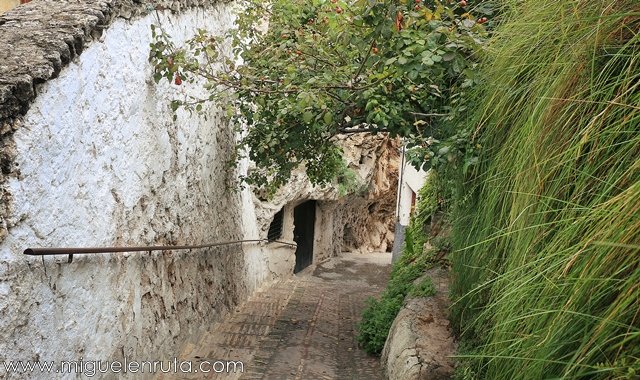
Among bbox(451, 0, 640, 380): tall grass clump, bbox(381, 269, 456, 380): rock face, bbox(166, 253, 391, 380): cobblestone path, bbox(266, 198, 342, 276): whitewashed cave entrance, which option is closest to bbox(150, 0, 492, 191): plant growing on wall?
bbox(451, 0, 640, 380): tall grass clump

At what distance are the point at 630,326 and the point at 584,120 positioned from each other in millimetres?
856

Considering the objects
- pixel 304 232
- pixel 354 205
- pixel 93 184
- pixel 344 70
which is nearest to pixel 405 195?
pixel 304 232

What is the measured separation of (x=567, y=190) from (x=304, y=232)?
1386cm

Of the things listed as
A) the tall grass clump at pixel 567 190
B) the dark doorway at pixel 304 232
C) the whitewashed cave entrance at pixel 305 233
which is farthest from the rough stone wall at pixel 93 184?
the dark doorway at pixel 304 232

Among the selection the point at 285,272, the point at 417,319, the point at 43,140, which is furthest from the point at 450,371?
the point at 285,272

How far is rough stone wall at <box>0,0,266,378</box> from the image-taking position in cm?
263

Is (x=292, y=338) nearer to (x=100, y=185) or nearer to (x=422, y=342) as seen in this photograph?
(x=422, y=342)

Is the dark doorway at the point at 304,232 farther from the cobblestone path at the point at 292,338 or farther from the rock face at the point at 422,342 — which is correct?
the rock face at the point at 422,342

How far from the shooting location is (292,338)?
6445 millimetres

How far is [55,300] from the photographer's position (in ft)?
9.53

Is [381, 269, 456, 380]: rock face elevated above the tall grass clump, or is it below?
below

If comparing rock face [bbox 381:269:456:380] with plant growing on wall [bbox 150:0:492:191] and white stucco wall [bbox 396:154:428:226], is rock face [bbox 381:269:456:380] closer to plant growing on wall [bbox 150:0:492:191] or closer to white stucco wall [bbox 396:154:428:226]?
plant growing on wall [bbox 150:0:492:191]

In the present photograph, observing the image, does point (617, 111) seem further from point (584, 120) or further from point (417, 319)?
point (417, 319)

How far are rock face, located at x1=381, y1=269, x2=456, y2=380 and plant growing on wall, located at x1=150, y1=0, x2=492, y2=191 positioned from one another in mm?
1332
